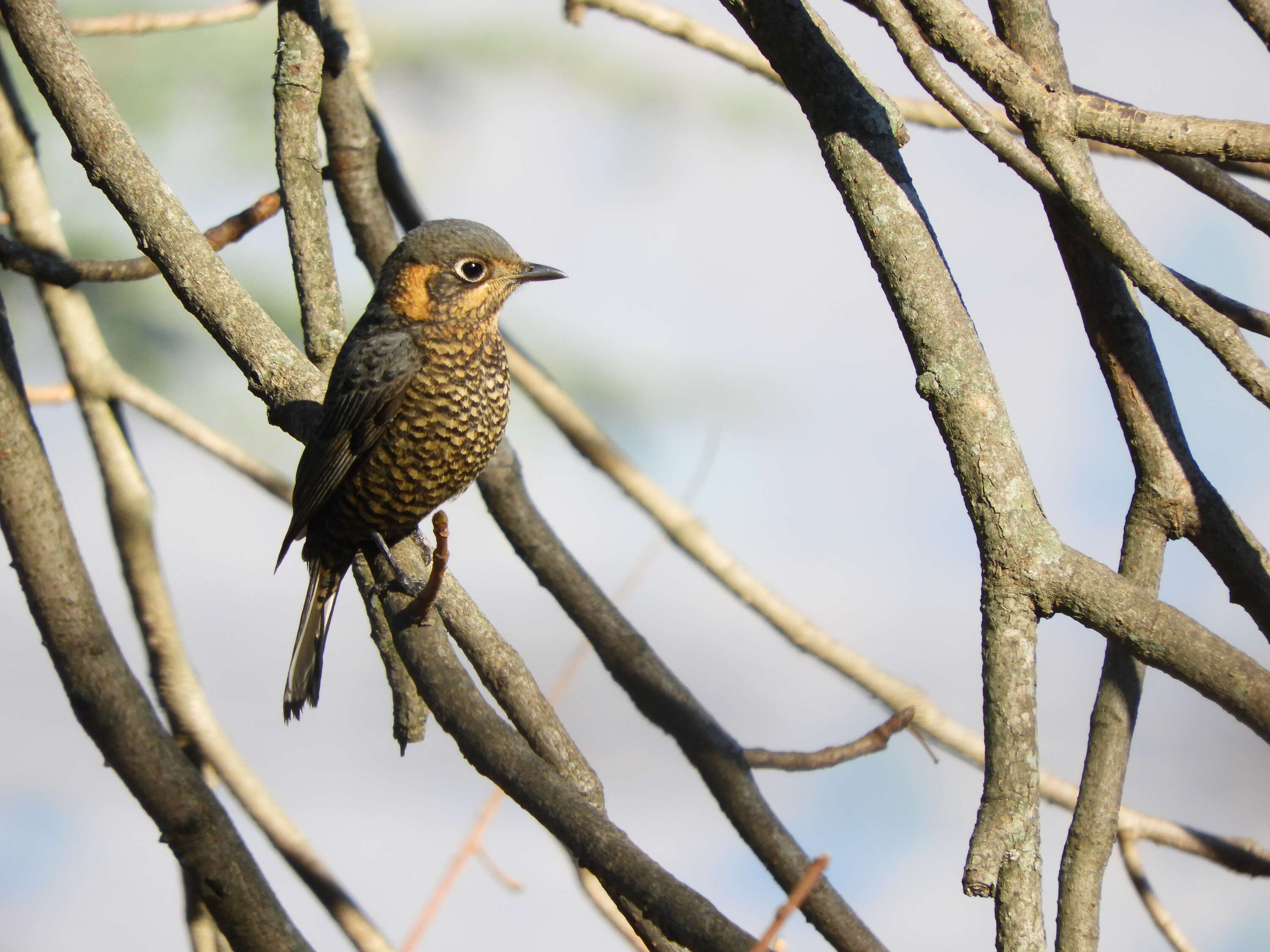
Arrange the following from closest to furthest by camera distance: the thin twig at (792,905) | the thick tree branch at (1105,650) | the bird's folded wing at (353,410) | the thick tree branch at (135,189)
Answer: the thin twig at (792,905) → the thick tree branch at (1105,650) → the thick tree branch at (135,189) → the bird's folded wing at (353,410)

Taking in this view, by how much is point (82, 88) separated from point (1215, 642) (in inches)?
99.3

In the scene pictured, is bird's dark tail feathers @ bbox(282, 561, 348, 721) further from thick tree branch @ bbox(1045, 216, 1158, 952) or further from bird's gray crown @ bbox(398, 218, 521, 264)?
thick tree branch @ bbox(1045, 216, 1158, 952)

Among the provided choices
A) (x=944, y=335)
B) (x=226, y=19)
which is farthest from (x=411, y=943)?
(x=226, y=19)

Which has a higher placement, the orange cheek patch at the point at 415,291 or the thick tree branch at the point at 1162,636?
the orange cheek patch at the point at 415,291

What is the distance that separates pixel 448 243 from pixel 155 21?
1.57 meters

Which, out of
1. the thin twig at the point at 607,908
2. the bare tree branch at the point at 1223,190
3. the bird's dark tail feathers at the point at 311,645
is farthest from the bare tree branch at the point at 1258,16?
the bird's dark tail feathers at the point at 311,645

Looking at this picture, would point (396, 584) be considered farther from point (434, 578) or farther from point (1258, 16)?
point (1258, 16)

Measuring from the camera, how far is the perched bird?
3.00 metres

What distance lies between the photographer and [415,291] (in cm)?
312

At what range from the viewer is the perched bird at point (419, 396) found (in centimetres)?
300

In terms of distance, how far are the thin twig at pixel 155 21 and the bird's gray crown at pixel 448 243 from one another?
1.44 metres

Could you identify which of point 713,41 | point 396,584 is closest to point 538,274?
point 396,584

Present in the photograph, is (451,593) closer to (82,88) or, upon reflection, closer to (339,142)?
(82,88)

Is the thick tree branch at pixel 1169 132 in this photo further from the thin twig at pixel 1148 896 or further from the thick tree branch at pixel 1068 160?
the thin twig at pixel 1148 896
